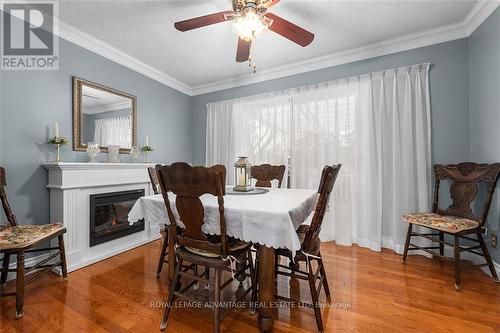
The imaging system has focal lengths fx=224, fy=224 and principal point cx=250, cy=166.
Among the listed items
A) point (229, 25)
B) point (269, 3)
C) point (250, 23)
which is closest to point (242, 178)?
point (250, 23)

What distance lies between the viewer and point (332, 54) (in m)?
3.01

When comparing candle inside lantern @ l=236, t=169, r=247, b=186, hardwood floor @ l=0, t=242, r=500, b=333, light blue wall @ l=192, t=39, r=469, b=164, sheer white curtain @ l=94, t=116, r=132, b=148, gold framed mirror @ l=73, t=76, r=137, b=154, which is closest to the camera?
hardwood floor @ l=0, t=242, r=500, b=333

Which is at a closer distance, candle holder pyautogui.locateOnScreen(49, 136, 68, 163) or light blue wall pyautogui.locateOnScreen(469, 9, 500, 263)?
light blue wall pyautogui.locateOnScreen(469, 9, 500, 263)

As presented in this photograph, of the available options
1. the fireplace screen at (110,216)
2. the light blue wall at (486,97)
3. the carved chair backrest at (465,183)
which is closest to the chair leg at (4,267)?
the fireplace screen at (110,216)

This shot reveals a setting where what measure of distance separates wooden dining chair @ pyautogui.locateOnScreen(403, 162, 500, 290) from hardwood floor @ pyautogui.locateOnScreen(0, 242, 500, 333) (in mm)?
201

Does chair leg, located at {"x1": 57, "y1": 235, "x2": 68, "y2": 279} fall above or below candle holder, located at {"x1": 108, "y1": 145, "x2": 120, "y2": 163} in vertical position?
below

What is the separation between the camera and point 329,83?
3.05 metres

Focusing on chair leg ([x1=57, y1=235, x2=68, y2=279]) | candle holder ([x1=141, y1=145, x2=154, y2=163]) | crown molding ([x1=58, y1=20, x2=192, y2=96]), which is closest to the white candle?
chair leg ([x1=57, y1=235, x2=68, y2=279])

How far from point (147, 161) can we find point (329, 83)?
2.88 m

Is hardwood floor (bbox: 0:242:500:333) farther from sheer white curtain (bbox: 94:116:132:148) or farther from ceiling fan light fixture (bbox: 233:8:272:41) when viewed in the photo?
ceiling fan light fixture (bbox: 233:8:272:41)

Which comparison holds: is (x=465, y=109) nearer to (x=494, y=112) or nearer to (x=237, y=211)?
(x=494, y=112)

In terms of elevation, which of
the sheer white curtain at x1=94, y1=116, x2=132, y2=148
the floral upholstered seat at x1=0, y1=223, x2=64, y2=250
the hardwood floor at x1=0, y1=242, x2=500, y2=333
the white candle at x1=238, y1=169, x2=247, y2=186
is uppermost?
the sheer white curtain at x1=94, y1=116, x2=132, y2=148

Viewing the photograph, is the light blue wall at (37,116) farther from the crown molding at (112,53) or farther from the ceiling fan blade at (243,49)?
the ceiling fan blade at (243,49)

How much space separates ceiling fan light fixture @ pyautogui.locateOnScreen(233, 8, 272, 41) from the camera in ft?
5.37
